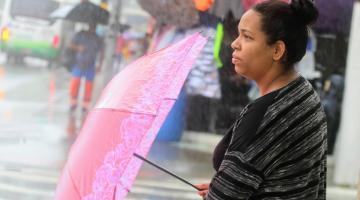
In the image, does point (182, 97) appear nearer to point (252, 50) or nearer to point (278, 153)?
point (252, 50)

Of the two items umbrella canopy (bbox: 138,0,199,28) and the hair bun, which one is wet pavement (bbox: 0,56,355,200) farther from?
the hair bun

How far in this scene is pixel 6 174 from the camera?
20.3ft

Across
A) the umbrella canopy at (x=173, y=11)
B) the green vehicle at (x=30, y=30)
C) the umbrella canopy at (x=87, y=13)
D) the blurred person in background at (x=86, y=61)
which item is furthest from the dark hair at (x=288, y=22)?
the green vehicle at (x=30, y=30)

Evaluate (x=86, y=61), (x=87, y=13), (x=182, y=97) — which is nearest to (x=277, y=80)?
(x=182, y=97)

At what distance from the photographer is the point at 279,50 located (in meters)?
1.74

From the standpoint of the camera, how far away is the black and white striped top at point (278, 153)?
1.63m

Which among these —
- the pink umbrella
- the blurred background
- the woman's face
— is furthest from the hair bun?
the blurred background

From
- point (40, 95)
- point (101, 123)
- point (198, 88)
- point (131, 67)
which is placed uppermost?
point (131, 67)

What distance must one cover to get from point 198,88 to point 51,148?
7.79 feet

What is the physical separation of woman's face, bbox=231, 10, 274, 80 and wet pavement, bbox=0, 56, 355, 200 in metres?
4.04

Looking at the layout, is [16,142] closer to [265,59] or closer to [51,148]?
[51,148]

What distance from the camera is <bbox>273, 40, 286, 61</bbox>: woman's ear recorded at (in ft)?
5.67

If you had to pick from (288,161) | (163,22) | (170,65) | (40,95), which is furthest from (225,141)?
(40,95)

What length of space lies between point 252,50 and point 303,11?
0.19 meters
